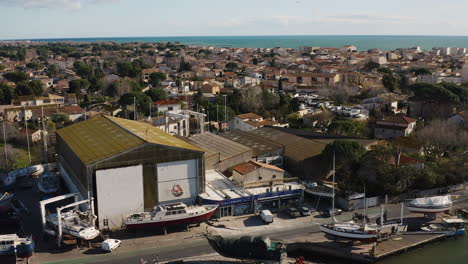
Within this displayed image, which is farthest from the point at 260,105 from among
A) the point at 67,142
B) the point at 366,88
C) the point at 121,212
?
the point at 121,212

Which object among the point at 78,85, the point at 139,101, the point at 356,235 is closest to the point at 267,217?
the point at 356,235

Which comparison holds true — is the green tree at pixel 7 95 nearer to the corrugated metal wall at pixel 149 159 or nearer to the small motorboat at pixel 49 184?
the small motorboat at pixel 49 184

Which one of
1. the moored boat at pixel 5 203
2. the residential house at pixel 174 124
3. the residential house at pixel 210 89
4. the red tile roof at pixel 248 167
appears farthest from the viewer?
the residential house at pixel 210 89

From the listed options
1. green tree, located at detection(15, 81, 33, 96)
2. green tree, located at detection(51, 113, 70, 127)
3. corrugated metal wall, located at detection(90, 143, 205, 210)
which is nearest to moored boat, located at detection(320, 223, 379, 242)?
corrugated metal wall, located at detection(90, 143, 205, 210)

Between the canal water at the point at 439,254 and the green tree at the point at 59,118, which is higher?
the green tree at the point at 59,118

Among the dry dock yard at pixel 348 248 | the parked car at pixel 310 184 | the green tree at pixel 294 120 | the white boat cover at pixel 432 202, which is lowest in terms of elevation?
the dry dock yard at pixel 348 248

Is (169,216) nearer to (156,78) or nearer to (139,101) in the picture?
(139,101)

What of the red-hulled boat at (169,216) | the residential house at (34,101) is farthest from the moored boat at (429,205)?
the residential house at (34,101)
